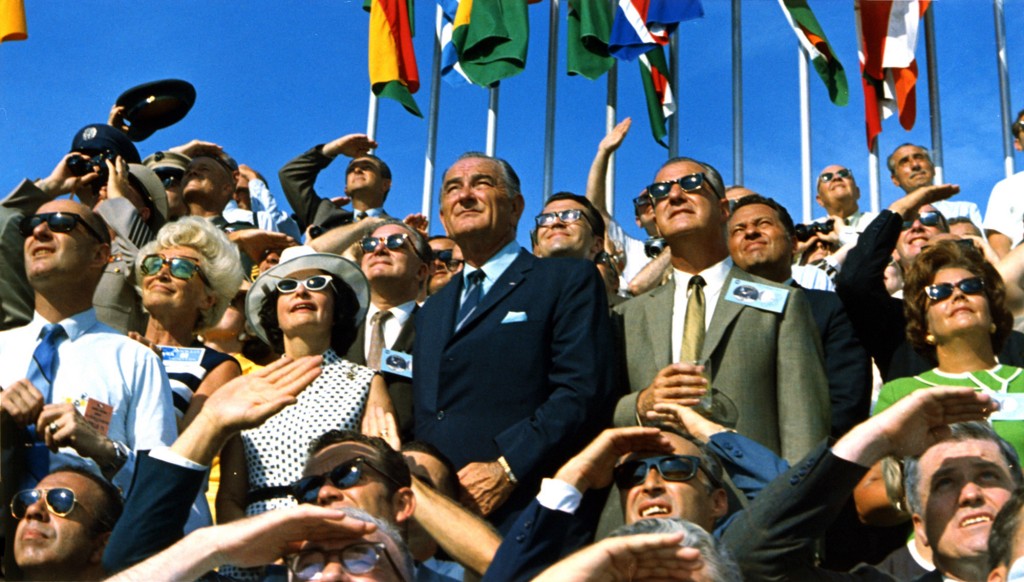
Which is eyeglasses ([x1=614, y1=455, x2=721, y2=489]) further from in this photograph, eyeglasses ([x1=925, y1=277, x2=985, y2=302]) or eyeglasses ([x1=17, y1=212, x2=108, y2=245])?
eyeglasses ([x1=17, y1=212, x2=108, y2=245])

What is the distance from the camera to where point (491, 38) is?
41.6 ft

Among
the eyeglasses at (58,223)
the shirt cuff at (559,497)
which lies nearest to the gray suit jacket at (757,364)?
the shirt cuff at (559,497)

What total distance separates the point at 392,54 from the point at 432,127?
1.14 metres

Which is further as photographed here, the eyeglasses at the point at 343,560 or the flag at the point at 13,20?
the flag at the point at 13,20

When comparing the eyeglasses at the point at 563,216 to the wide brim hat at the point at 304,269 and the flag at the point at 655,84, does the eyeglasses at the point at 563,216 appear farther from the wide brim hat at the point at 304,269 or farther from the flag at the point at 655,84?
the flag at the point at 655,84

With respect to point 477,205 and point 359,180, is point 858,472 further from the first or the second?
point 359,180

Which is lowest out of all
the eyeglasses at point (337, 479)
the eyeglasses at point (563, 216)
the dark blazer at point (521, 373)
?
the eyeglasses at point (337, 479)

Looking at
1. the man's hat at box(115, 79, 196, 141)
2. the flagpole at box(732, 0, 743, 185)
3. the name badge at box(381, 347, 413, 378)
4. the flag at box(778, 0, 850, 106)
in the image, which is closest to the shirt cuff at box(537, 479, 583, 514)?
the name badge at box(381, 347, 413, 378)

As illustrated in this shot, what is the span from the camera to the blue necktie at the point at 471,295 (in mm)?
5711

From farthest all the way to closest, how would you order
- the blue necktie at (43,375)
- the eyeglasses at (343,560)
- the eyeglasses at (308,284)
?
the eyeglasses at (308,284) < the blue necktie at (43,375) < the eyeglasses at (343,560)

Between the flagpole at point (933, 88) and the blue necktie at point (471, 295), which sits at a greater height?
the flagpole at point (933, 88)

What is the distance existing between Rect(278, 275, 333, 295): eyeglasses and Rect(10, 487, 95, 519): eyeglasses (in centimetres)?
163

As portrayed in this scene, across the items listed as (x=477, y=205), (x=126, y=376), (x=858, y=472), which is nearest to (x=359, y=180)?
(x=477, y=205)

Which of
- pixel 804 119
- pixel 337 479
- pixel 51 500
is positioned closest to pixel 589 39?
pixel 804 119
